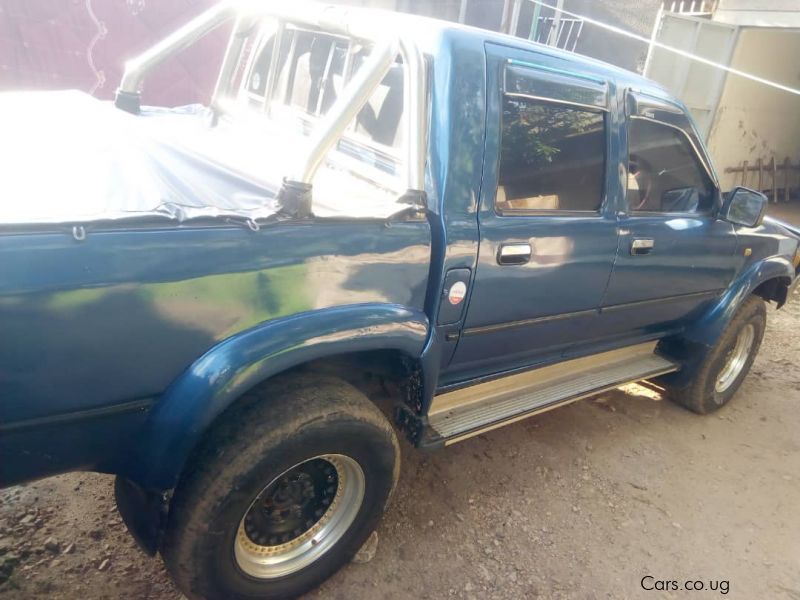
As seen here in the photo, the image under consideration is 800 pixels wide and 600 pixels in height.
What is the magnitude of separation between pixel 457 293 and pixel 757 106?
34.1 feet

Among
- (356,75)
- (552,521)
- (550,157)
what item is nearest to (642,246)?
(550,157)

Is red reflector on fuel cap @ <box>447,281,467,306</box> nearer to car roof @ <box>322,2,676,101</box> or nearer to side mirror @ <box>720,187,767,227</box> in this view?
car roof @ <box>322,2,676,101</box>

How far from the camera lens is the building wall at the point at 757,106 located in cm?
945

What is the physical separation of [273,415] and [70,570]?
1.07 meters

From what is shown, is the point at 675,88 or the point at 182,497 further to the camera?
the point at 675,88

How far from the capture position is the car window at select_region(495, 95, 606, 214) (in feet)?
7.90

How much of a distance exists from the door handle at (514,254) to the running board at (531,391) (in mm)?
636

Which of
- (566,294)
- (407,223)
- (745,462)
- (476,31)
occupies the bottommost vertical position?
(745,462)

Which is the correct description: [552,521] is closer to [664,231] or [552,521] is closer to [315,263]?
[664,231]

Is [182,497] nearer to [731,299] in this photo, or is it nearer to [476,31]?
[476,31]

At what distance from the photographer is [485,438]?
136 inches

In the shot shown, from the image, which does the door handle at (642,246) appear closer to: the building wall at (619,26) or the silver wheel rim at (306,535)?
the silver wheel rim at (306,535)

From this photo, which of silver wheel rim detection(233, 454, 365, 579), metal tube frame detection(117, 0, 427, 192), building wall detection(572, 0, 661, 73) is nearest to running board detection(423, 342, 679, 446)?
silver wheel rim detection(233, 454, 365, 579)

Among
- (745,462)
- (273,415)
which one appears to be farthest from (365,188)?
(745,462)
